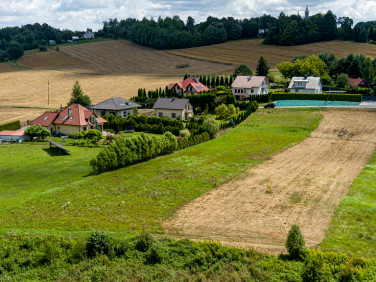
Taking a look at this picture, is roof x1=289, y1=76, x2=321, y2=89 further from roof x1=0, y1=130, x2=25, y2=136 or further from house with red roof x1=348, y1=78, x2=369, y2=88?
roof x1=0, y1=130, x2=25, y2=136

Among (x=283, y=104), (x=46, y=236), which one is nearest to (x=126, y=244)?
(x=46, y=236)

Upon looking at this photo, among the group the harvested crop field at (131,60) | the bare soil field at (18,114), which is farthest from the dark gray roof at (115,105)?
the harvested crop field at (131,60)

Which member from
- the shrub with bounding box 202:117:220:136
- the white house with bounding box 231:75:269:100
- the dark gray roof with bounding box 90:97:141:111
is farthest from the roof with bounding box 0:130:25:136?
the white house with bounding box 231:75:269:100

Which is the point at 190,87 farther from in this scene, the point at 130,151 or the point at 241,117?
the point at 130,151

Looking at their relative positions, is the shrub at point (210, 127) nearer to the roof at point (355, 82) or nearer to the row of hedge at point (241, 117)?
the row of hedge at point (241, 117)

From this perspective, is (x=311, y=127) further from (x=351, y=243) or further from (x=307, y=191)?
(x=351, y=243)

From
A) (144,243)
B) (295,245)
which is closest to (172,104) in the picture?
(144,243)
